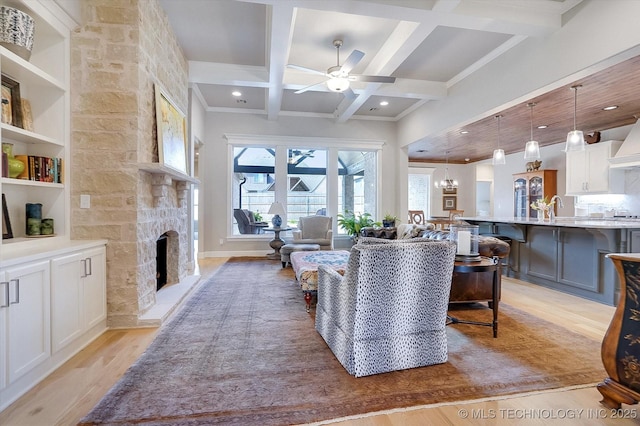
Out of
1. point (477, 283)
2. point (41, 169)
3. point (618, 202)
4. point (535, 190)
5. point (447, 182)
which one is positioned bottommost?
point (477, 283)

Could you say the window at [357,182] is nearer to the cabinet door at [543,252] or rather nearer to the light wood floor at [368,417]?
the cabinet door at [543,252]

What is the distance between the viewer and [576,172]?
631 centimetres

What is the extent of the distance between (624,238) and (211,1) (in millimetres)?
5194

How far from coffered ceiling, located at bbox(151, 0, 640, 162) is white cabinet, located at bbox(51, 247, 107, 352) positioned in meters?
2.67

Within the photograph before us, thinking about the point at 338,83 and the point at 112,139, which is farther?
the point at 338,83

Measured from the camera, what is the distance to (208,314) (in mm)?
3027

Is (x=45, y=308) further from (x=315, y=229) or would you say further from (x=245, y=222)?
(x=245, y=222)

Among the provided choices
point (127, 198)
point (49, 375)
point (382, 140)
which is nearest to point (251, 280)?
point (127, 198)

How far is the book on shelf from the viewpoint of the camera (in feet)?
7.33

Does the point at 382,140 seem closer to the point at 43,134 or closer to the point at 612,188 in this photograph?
the point at 612,188

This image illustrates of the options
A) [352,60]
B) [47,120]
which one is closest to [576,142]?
[352,60]

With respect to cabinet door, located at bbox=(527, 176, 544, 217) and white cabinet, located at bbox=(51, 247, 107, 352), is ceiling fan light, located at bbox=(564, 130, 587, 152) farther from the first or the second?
white cabinet, located at bbox=(51, 247, 107, 352)

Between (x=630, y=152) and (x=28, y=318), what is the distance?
7877 millimetres

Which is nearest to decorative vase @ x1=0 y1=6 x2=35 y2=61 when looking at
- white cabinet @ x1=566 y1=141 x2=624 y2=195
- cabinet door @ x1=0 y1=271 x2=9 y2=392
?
cabinet door @ x1=0 y1=271 x2=9 y2=392
